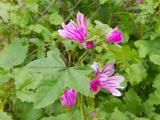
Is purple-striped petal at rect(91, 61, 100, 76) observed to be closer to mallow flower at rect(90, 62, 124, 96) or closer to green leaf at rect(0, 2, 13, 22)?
mallow flower at rect(90, 62, 124, 96)

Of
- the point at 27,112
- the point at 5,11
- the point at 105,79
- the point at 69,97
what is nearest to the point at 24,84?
→ the point at 27,112

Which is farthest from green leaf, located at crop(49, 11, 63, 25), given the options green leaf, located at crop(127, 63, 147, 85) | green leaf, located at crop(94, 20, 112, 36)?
green leaf, located at crop(94, 20, 112, 36)

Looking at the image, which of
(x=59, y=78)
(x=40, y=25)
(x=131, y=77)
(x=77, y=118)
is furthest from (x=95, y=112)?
(x=40, y=25)

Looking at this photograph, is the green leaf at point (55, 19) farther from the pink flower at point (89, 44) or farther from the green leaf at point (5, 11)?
the pink flower at point (89, 44)

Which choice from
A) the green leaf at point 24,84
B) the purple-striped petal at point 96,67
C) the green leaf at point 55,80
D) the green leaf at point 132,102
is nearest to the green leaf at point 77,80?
the green leaf at point 55,80

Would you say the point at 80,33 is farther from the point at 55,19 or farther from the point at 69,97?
the point at 55,19

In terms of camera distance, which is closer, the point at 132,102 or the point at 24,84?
the point at 24,84

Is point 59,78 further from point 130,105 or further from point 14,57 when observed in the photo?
point 130,105
